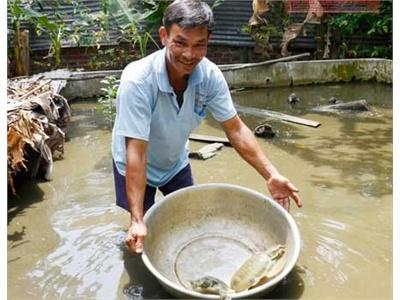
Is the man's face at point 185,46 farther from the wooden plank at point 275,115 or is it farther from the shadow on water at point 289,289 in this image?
the wooden plank at point 275,115

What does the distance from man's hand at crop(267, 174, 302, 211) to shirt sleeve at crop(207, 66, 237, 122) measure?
0.44m

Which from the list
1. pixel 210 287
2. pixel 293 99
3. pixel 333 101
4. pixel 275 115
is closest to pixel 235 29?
pixel 293 99

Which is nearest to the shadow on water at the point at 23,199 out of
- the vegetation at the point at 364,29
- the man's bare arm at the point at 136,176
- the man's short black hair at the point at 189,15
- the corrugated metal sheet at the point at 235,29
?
the man's bare arm at the point at 136,176

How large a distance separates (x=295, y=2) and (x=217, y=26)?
62.1 inches

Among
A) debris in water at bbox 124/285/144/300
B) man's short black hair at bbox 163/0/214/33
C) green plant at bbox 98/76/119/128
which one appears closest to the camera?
man's short black hair at bbox 163/0/214/33

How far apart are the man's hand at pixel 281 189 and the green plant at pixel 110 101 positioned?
374 cm

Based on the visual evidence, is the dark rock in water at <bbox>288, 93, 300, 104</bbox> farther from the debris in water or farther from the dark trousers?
the debris in water

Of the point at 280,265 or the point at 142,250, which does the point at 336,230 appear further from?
the point at 142,250

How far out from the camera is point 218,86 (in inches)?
116

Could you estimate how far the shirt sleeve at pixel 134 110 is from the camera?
2.64m

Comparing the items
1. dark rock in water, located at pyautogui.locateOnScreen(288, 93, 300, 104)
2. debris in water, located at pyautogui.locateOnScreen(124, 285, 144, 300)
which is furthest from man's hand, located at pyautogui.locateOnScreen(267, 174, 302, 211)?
dark rock in water, located at pyautogui.locateOnScreen(288, 93, 300, 104)

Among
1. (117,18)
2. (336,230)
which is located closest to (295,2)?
(117,18)

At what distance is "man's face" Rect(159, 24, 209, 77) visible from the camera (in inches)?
100

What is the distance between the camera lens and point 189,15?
250 cm
